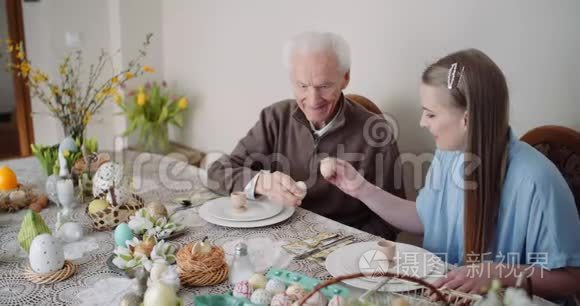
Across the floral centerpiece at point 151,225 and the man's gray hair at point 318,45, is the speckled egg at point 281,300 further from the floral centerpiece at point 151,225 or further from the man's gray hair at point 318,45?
the man's gray hair at point 318,45

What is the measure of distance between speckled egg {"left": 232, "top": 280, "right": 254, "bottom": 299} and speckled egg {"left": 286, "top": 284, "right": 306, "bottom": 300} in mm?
79

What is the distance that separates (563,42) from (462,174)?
0.63 metres

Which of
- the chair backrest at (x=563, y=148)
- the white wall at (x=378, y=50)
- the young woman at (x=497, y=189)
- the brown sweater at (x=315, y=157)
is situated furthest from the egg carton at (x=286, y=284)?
the white wall at (x=378, y=50)

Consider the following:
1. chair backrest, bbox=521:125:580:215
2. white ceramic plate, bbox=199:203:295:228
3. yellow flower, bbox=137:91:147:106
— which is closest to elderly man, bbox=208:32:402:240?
white ceramic plate, bbox=199:203:295:228

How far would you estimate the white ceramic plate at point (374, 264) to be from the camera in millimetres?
1064

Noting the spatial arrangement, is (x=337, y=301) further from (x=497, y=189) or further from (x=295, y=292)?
(x=497, y=189)

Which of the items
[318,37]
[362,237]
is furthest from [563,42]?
[362,237]

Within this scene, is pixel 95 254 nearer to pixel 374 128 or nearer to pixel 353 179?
pixel 353 179

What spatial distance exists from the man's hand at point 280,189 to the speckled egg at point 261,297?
614 mm

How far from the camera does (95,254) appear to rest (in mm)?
1249

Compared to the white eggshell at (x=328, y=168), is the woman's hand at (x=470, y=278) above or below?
below

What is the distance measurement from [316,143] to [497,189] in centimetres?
80
